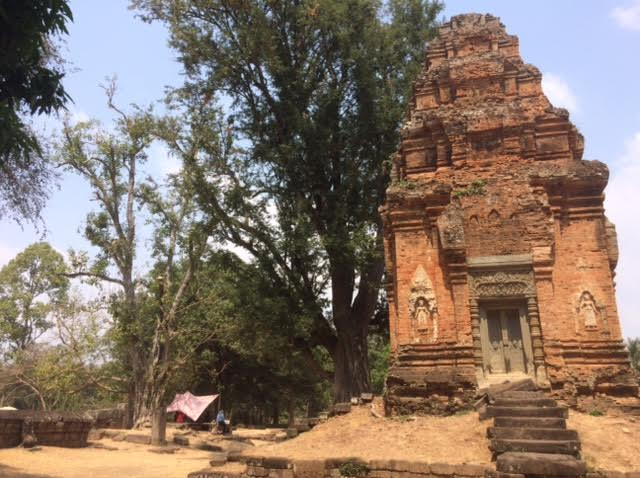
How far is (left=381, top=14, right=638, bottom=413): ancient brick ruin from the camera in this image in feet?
31.8

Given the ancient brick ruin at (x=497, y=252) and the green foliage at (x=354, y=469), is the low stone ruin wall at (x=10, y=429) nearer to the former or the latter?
the ancient brick ruin at (x=497, y=252)

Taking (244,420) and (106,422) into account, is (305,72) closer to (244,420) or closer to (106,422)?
(106,422)

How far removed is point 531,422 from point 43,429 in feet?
42.0

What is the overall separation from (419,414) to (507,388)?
1.56 meters

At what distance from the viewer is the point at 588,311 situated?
9922 millimetres

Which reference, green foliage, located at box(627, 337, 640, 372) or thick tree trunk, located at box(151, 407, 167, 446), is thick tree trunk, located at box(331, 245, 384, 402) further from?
green foliage, located at box(627, 337, 640, 372)

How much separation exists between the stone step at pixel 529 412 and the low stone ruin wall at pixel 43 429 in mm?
11966

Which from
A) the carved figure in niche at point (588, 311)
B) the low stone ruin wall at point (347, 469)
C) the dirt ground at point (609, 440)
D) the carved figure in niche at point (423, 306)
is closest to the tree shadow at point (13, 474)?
the low stone ruin wall at point (347, 469)

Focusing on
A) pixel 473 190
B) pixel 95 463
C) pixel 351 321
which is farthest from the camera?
pixel 351 321

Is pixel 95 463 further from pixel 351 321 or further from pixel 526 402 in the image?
pixel 526 402

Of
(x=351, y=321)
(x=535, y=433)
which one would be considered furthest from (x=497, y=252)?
(x=351, y=321)

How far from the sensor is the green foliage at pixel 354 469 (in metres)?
7.36

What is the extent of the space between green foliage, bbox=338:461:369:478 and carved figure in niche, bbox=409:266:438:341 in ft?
11.5

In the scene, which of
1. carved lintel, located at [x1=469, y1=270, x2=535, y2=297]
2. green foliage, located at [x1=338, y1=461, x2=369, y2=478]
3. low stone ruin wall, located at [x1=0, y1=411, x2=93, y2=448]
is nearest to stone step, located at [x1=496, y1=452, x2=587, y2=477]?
green foliage, located at [x1=338, y1=461, x2=369, y2=478]
